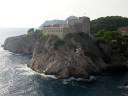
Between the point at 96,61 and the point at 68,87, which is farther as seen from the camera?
the point at 96,61

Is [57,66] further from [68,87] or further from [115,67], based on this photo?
[115,67]

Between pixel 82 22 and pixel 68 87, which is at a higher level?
pixel 82 22

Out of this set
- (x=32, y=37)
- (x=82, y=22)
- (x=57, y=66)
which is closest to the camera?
(x=57, y=66)

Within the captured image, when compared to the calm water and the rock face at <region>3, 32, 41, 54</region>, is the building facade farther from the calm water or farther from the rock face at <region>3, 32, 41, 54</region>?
the rock face at <region>3, 32, 41, 54</region>

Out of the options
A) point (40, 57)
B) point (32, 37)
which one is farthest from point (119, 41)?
point (32, 37)

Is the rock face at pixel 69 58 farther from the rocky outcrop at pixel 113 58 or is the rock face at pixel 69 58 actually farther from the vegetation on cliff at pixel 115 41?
the vegetation on cliff at pixel 115 41

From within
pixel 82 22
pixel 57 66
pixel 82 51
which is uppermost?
pixel 82 22

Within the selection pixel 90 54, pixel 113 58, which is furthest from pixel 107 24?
pixel 90 54
